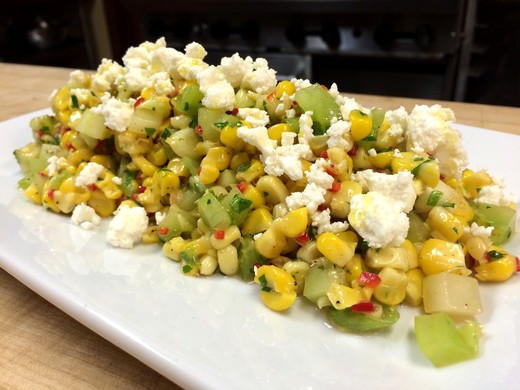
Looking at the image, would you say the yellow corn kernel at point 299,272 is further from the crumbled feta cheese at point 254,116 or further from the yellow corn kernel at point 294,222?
the crumbled feta cheese at point 254,116

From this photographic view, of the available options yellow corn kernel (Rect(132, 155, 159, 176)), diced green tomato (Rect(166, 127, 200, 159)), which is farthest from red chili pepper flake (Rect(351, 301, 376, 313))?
yellow corn kernel (Rect(132, 155, 159, 176))

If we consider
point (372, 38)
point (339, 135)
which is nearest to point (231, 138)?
point (339, 135)

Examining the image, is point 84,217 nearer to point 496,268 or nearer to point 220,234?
point 220,234

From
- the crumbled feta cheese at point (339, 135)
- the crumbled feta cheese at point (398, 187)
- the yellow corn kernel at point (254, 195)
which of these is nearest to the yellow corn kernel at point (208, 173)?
the yellow corn kernel at point (254, 195)

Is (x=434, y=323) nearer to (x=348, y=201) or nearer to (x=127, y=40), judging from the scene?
(x=348, y=201)

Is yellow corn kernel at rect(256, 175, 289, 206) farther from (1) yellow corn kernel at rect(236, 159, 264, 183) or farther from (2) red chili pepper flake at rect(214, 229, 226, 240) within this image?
(2) red chili pepper flake at rect(214, 229, 226, 240)
